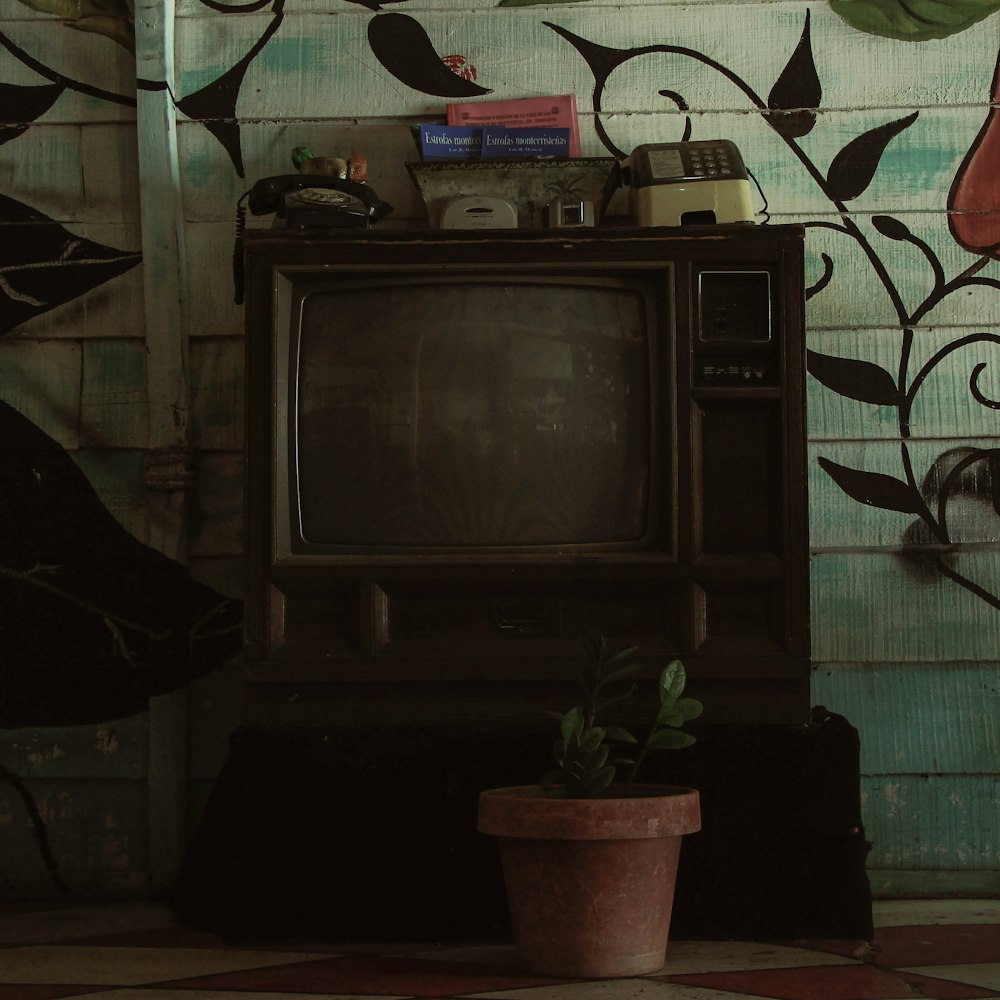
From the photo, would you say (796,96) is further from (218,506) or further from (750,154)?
(218,506)

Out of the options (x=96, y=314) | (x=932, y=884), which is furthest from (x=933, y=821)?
(x=96, y=314)

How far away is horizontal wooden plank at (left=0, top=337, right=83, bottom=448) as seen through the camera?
6.64 feet

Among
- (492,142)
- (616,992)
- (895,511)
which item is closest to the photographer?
(616,992)

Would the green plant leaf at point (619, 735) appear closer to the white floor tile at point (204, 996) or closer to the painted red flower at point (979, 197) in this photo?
the white floor tile at point (204, 996)

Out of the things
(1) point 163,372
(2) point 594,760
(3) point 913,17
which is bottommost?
(2) point 594,760

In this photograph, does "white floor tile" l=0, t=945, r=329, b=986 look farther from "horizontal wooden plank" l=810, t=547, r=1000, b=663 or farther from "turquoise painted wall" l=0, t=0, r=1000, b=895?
"horizontal wooden plank" l=810, t=547, r=1000, b=663

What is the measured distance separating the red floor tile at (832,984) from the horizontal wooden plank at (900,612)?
64cm

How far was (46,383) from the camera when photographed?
203 cm

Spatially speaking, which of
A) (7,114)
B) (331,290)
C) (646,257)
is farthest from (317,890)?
(7,114)

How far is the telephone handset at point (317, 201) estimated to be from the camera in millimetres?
1744

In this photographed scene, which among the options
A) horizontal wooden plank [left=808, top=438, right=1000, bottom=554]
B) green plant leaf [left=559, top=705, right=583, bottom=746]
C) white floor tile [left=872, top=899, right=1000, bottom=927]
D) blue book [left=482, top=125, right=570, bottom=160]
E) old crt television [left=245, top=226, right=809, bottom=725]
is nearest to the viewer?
green plant leaf [left=559, top=705, right=583, bottom=746]

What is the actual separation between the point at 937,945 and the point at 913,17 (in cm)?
155

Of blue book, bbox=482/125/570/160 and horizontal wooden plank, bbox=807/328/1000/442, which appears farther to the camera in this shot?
horizontal wooden plank, bbox=807/328/1000/442

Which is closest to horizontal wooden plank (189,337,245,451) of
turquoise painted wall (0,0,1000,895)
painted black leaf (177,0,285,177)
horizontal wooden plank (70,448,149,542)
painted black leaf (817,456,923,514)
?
turquoise painted wall (0,0,1000,895)
